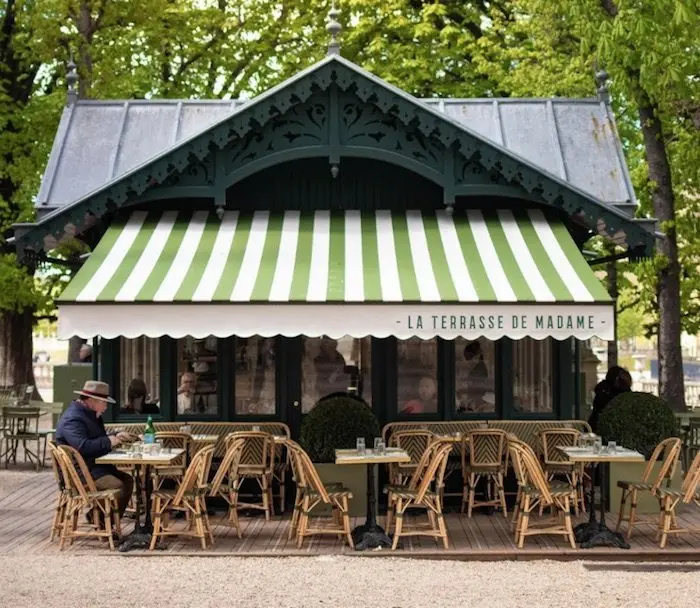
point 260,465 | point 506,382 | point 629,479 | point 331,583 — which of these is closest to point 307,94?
point 506,382

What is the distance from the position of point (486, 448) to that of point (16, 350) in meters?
18.3

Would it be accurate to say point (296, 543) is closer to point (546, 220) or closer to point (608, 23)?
point (546, 220)

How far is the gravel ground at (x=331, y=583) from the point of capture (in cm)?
920

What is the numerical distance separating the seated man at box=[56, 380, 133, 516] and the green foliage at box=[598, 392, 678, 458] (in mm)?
5257

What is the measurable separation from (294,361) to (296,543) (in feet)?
9.91

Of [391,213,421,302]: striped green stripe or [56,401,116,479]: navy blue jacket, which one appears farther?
[391,213,421,302]: striped green stripe

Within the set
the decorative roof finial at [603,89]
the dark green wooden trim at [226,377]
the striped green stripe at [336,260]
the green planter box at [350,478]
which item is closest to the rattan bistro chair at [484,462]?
the green planter box at [350,478]

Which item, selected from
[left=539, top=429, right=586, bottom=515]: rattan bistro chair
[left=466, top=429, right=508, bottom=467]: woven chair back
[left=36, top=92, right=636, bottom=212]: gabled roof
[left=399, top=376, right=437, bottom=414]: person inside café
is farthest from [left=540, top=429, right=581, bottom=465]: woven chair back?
[left=36, top=92, right=636, bottom=212]: gabled roof

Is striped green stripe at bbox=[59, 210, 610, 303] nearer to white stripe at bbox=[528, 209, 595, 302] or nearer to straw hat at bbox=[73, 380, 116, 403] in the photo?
white stripe at bbox=[528, 209, 595, 302]

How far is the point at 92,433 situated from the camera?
12195 mm

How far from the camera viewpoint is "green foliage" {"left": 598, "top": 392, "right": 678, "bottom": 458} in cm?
1341

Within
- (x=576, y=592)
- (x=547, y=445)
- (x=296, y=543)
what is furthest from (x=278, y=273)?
(x=576, y=592)

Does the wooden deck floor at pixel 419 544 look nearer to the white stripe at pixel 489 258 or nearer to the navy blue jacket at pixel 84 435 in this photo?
the navy blue jacket at pixel 84 435

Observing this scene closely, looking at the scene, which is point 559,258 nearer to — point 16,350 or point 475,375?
point 475,375
